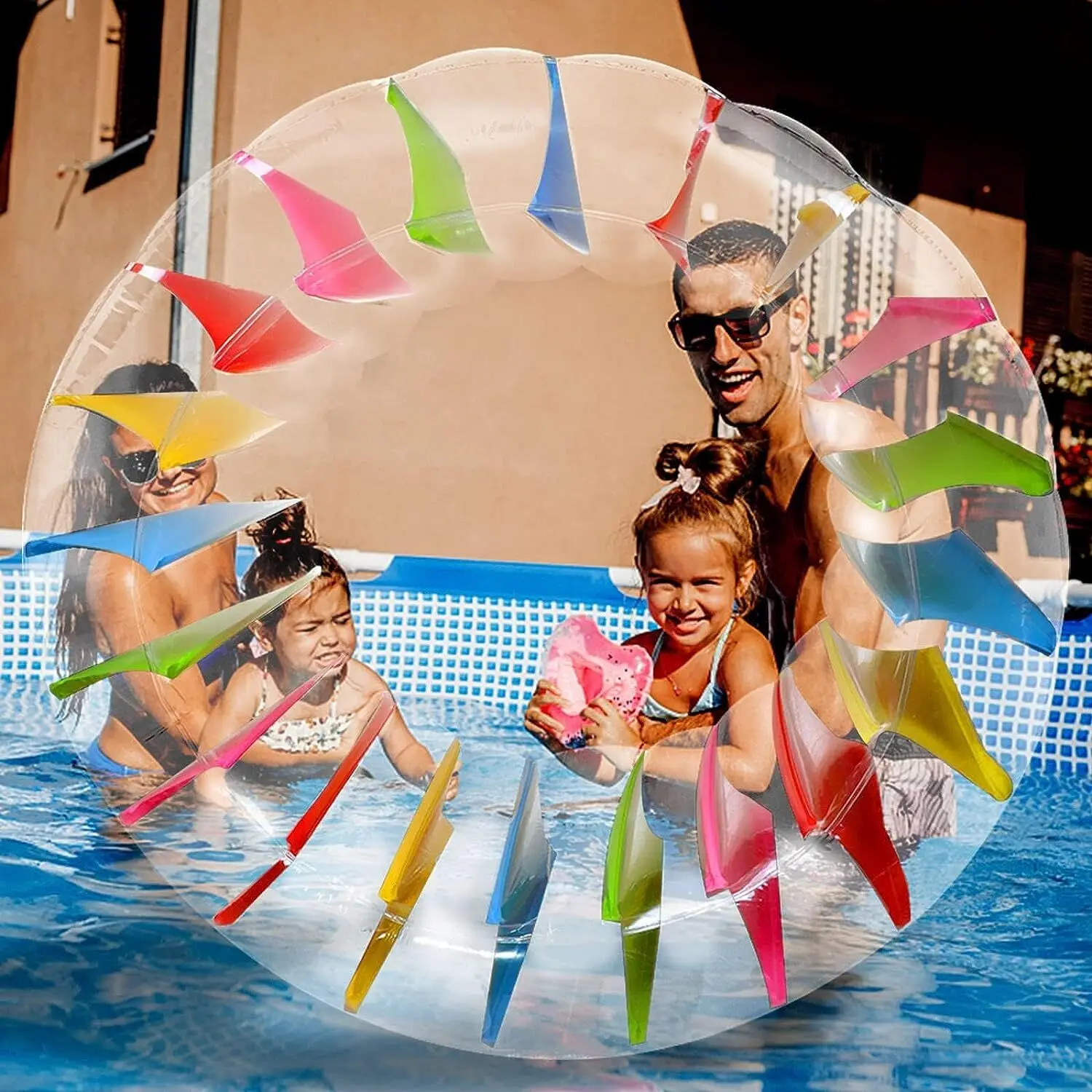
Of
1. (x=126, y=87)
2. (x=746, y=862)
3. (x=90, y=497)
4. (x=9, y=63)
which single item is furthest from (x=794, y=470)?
(x=9, y=63)

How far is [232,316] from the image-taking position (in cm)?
168

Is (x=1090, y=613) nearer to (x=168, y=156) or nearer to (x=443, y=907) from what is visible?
(x=443, y=907)

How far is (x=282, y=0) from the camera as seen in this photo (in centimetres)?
532

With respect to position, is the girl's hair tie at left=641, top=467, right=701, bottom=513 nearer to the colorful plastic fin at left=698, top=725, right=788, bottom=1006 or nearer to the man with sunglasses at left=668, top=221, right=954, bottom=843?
the man with sunglasses at left=668, top=221, right=954, bottom=843

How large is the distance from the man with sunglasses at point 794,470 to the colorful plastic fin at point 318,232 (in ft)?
1.35

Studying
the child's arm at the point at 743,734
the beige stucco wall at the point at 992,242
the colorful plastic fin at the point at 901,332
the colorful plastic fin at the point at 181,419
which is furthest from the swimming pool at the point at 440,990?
the beige stucco wall at the point at 992,242

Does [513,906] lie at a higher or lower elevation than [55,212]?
lower

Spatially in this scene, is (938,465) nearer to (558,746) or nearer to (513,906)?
(558,746)

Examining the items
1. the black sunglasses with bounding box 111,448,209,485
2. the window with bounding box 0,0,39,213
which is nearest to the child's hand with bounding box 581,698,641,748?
the black sunglasses with bounding box 111,448,209,485

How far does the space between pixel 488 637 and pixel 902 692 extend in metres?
1.28

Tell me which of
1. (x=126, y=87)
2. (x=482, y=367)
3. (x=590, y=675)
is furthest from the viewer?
(x=126, y=87)

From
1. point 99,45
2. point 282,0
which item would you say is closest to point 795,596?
point 282,0

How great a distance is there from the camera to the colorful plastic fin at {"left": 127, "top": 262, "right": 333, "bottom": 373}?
167cm

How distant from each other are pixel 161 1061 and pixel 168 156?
16.1 ft
